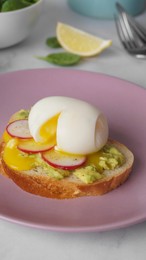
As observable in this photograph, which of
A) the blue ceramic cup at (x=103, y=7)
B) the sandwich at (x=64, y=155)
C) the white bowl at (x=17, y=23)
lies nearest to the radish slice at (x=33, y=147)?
the sandwich at (x=64, y=155)

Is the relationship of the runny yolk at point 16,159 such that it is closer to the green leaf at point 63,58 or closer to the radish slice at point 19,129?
the radish slice at point 19,129

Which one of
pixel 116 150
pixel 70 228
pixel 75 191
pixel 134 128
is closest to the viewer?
pixel 70 228

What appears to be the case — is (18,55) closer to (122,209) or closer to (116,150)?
(116,150)

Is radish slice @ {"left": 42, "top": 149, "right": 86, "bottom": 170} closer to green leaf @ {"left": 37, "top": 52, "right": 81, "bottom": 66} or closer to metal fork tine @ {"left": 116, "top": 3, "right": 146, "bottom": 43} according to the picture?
green leaf @ {"left": 37, "top": 52, "right": 81, "bottom": 66}

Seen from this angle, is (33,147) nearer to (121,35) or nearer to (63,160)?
(63,160)

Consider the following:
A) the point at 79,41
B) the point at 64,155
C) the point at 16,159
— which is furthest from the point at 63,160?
the point at 79,41

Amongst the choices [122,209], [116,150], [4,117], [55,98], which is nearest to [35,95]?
[4,117]
